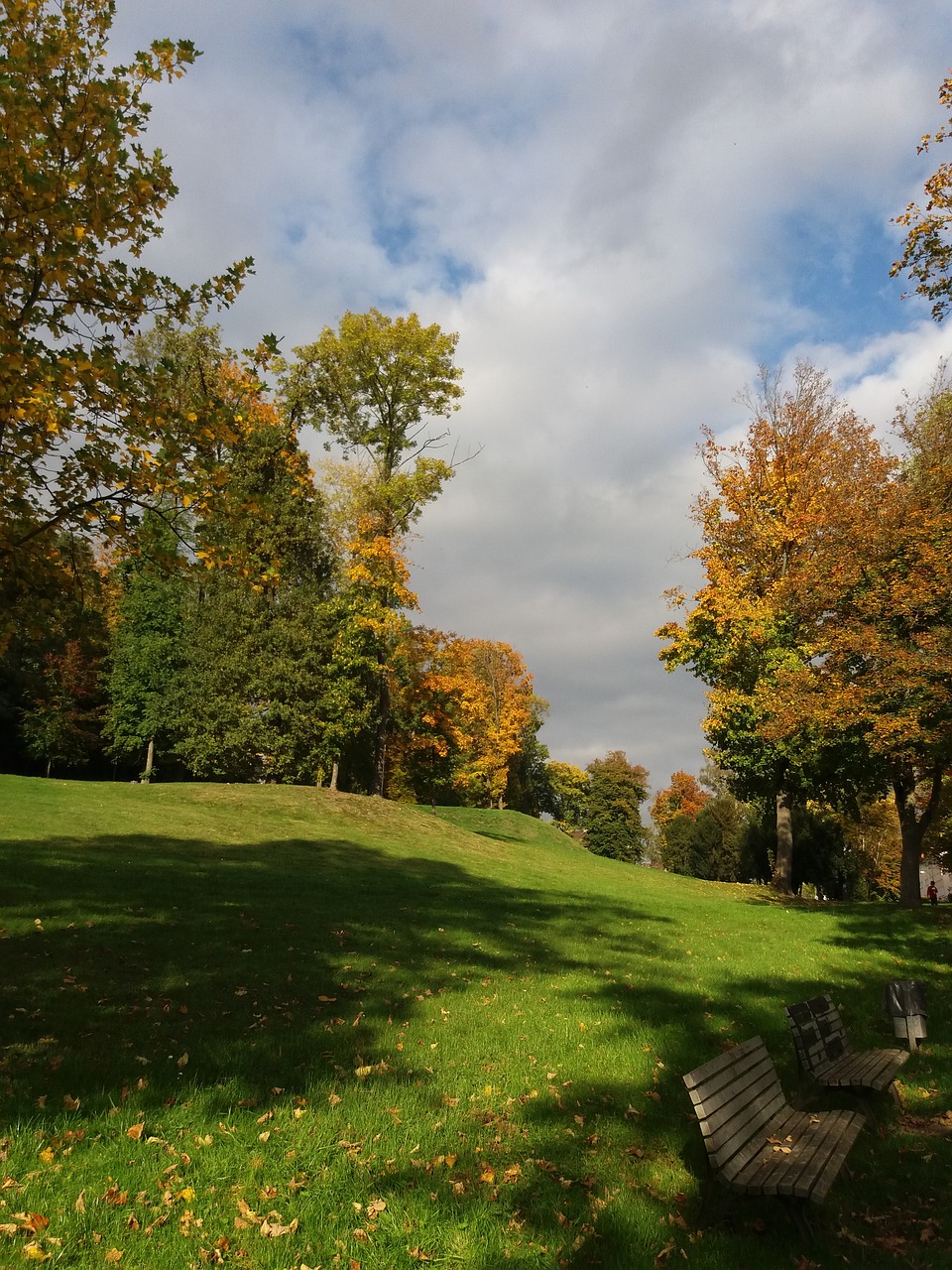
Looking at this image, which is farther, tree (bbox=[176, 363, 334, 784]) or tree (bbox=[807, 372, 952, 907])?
tree (bbox=[176, 363, 334, 784])

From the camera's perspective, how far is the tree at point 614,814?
72812mm

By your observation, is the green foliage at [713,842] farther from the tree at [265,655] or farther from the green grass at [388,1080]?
the green grass at [388,1080]

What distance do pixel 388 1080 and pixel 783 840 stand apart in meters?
25.0

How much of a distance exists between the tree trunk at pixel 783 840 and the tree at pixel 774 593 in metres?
0.04

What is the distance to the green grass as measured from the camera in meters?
4.24

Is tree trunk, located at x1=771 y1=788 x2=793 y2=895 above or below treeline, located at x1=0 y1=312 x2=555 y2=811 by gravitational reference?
below

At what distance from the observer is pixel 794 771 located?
26047 millimetres

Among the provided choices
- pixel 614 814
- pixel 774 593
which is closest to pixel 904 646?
pixel 774 593

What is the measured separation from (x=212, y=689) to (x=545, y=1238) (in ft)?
101

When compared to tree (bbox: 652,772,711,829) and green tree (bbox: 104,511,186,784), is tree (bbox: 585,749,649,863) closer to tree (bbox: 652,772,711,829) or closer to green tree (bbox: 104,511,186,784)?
tree (bbox: 652,772,711,829)

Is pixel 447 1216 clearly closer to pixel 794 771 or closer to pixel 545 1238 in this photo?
pixel 545 1238

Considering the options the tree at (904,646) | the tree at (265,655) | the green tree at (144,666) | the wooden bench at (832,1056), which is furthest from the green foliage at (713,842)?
the wooden bench at (832,1056)

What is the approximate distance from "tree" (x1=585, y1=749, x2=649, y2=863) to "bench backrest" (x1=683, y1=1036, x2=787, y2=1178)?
228ft

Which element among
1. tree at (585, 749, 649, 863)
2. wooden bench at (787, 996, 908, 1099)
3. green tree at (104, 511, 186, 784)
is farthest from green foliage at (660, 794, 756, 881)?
wooden bench at (787, 996, 908, 1099)
